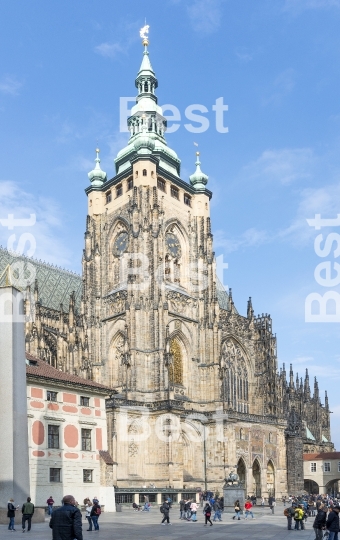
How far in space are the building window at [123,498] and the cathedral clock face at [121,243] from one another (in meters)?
24.5

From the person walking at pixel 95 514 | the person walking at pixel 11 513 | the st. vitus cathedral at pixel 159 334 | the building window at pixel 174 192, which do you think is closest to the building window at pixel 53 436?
the person walking at pixel 95 514

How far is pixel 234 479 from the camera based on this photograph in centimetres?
5172

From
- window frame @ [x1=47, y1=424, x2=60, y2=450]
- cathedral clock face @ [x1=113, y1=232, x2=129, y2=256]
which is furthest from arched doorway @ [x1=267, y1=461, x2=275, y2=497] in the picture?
window frame @ [x1=47, y1=424, x2=60, y2=450]

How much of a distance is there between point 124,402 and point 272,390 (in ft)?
71.1

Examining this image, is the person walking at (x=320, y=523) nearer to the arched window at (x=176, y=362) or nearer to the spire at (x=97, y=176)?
the arched window at (x=176, y=362)

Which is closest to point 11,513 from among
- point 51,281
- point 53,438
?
point 53,438

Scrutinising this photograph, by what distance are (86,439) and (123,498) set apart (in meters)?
12.5

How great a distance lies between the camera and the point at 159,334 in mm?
62719

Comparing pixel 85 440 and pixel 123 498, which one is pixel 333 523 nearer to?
pixel 85 440

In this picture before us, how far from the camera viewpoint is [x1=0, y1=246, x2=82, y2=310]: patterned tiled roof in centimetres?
7047

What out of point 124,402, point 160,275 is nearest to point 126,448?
point 124,402

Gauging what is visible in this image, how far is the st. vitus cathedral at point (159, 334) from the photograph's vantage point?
60.7m

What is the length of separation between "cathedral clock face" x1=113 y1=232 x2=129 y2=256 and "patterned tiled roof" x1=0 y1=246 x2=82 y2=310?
24.2 ft

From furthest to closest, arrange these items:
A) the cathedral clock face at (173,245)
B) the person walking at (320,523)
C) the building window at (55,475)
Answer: the cathedral clock face at (173,245), the building window at (55,475), the person walking at (320,523)
